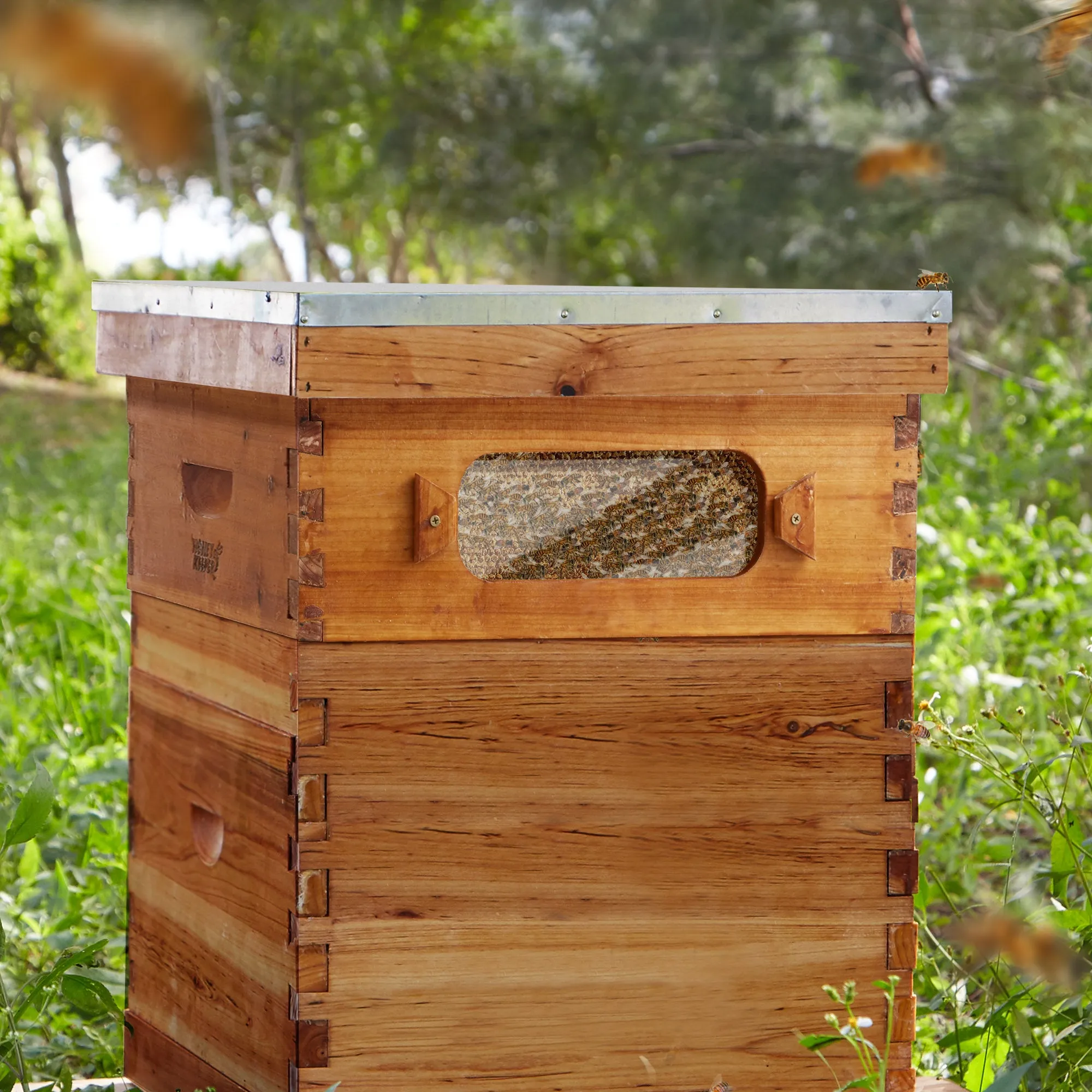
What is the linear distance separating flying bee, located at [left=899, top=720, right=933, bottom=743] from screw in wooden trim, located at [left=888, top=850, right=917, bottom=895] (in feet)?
0.40

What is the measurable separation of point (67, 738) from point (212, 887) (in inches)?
58.4

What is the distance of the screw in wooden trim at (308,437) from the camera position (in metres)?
1.29

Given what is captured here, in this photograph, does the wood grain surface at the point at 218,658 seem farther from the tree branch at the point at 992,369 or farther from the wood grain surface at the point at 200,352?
the tree branch at the point at 992,369

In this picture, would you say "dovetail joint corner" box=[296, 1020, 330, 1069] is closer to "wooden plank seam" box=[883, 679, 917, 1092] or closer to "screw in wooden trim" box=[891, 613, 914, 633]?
"wooden plank seam" box=[883, 679, 917, 1092]

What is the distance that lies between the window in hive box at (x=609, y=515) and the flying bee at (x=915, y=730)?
225 millimetres

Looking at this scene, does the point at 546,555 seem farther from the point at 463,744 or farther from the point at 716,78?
the point at 716,78

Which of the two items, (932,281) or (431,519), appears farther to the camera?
(932,281)

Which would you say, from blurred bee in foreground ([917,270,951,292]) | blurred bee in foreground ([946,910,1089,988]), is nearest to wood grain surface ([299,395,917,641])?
blurred bee in foreground ([917,270,951,292])

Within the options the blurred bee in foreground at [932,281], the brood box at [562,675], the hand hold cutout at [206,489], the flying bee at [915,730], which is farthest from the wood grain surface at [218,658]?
the blurred bee in foreground at [932,281]

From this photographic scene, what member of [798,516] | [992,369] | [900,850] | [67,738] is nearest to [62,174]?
[992,369]

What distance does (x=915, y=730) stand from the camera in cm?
135

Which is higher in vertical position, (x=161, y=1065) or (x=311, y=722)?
(x=311, y=722)

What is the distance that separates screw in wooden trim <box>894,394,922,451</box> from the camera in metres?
1.41

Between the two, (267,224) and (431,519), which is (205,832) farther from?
(267,224)
